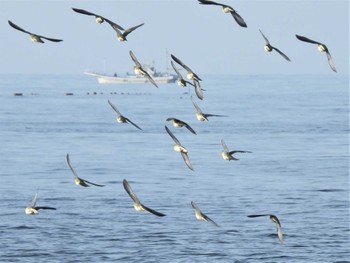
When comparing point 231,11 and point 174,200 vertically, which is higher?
point 231,11

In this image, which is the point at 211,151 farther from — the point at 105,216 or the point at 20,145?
the point at 105,216

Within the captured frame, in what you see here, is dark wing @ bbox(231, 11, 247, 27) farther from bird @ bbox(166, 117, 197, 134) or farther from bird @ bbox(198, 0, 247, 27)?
bird @ bbox(166, 117, 197, 134)

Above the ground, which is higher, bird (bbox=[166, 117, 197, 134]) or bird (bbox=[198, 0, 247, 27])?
bird (bbox=[198, 0, 247, 27])

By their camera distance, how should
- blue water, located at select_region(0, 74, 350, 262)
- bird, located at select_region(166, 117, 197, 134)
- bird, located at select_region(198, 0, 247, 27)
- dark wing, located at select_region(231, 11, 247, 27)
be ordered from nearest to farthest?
1. dark wing, located at select_region(231, 11, 247, 27)
2. bird, located at select_region(198, 0, 247, 27)
3. bird, located at select_region(166, 117, 197, 134)
4. blue water, located at select_region(0, 74, 350, 262)

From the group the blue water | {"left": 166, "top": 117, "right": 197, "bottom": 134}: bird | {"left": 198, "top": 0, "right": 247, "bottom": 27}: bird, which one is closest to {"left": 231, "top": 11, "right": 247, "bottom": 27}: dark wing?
{"left": 198, "top": 0, "right": 247, "bottom": 27}: bird

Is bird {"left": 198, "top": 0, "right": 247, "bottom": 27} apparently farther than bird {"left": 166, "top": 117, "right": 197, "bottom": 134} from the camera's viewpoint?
No

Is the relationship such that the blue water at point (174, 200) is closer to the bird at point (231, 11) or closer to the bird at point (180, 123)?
the bird at point (180, 123)

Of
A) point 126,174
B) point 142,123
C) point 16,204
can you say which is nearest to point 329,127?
point 142,123

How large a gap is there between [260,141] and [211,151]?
15501mm

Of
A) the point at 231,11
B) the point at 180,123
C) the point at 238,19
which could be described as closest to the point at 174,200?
the point at 180,123

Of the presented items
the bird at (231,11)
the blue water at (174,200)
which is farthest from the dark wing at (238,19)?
the blue water at (174,200)

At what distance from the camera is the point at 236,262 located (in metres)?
61.5

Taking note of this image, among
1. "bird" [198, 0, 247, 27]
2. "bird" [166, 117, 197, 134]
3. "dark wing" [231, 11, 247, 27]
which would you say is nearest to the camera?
"dark wing" [231, 11, 247, 27]

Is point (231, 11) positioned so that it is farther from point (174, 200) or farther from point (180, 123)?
point (174, 200)
